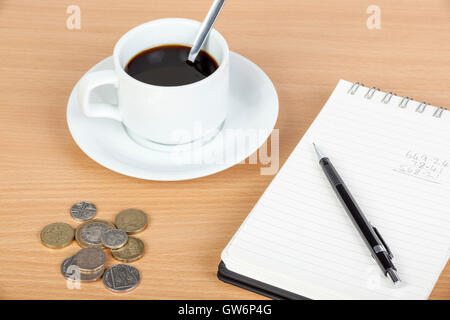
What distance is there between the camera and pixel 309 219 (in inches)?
29.5

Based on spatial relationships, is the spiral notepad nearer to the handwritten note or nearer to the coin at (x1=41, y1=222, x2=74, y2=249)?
the handwritten note

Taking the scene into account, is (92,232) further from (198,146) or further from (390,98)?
(390,98)

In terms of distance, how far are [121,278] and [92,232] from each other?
8cm

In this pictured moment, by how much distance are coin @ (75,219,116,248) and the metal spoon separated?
0.88 ft

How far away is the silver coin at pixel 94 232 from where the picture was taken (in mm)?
758

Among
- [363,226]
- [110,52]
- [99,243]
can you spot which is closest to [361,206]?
[363,226]

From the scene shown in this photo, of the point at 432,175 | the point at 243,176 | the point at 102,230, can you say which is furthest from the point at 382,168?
the point at 102,230

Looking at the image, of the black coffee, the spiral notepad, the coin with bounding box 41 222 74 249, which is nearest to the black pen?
the spiral notepad

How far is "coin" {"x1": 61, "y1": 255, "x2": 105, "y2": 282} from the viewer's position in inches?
28.5

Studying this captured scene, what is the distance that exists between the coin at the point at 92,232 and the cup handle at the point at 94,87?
156 millimetres

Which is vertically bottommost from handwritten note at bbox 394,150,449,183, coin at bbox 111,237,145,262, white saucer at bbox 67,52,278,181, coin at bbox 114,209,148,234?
coin at bbox 111,237,145,262

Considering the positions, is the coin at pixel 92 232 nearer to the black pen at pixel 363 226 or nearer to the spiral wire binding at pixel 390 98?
the black pen at pixel 363 226

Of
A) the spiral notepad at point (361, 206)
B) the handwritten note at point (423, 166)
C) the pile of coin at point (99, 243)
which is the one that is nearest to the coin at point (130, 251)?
the pile of coin at point (99, 243)

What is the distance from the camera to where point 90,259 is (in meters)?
0.74
